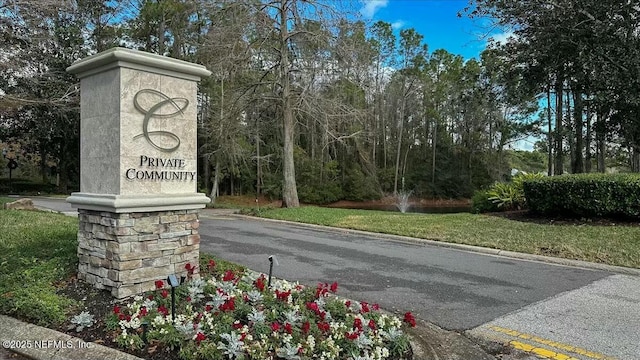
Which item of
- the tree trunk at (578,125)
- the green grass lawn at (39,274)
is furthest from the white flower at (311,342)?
the tree trunk at (578,125)

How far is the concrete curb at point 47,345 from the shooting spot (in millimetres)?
3080

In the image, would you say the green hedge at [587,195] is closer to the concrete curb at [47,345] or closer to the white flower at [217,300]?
the white flower at [217,300]

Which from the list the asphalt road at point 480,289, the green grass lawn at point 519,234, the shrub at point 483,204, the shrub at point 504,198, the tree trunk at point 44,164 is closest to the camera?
the asphalt road at point 480,289

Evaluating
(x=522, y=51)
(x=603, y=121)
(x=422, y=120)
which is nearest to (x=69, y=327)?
(x=522, y=51)

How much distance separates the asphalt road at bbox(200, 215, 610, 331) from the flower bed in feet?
3.64

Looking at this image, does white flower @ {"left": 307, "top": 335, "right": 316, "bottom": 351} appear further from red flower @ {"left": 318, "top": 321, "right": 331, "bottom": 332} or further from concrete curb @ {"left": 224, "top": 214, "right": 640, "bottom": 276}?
concrete curb @ {"left": 224, "top": 214, "right": 640, "bottom": 276}

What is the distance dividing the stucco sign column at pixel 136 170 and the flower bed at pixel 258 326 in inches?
18.3

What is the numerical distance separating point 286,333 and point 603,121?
609 inches

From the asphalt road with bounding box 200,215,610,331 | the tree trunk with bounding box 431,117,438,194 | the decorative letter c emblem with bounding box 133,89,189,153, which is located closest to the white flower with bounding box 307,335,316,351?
the asphalt road with bounding box 200,215,610,331

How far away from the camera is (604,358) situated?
11.2ft

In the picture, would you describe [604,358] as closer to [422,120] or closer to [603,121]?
[603,121]

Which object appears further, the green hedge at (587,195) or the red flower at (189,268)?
the green hedge at (587,195)

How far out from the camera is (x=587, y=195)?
9.46m

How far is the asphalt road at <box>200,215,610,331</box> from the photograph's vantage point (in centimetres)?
475
